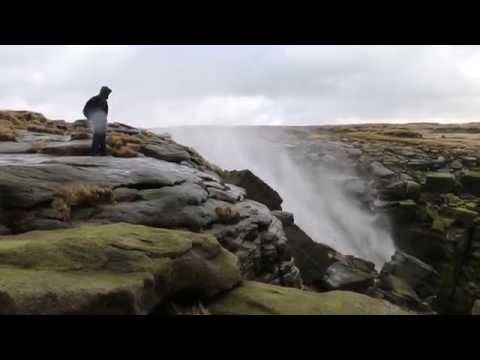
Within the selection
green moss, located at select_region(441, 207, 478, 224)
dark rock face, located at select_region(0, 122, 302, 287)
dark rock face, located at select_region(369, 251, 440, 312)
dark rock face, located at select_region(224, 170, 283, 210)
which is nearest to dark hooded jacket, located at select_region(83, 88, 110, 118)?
dark rock face, located at select_region(0, 122, 302, 287)

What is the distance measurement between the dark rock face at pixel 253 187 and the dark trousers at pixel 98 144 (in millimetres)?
7827

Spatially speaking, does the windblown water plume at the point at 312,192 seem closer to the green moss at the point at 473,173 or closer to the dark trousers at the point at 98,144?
the green moss at the point at 473,173

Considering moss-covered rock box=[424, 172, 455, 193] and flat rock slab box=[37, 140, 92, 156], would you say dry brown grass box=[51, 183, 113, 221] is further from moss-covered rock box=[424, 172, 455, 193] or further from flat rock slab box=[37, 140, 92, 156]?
moss-covered rock box=[424, 172, 455, 193]

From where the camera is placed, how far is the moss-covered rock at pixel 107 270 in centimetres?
655

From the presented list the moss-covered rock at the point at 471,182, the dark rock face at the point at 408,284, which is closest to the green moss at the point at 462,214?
the dark rock face at the point at 408,284

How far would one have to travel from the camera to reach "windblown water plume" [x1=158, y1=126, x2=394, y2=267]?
3719 cm

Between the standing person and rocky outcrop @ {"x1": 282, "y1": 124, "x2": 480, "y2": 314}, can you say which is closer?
the standing person

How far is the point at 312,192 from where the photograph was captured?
45.0 m

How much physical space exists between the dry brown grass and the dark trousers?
4.94 meters

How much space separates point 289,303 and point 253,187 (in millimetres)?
15134

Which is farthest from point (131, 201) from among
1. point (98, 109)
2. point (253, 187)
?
point (253, 187)

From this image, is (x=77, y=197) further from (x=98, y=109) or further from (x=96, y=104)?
(x=96, y=104)

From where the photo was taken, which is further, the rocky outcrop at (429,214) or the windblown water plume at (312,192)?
the windblown water plume at (312,192)
